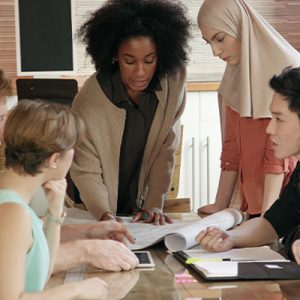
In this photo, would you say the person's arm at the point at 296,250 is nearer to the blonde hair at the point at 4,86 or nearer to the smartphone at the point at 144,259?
the smartphone at the point at 144,259

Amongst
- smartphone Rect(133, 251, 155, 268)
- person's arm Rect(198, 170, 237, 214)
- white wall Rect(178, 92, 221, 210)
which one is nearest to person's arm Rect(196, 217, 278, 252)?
smartphone Rect(133, 251, 155, 268)

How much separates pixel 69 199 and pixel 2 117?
100 centimetres

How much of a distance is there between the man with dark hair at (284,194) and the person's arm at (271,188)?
0.17 metres

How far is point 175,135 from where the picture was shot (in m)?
2.43

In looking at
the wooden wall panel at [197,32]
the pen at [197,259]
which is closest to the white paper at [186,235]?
the pen at [197,259]

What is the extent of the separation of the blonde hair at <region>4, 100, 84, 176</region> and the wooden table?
0.97 ft

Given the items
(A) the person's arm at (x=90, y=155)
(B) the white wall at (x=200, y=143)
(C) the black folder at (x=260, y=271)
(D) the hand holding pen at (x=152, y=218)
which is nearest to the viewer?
(C) the black folder at (x=260, y=271)

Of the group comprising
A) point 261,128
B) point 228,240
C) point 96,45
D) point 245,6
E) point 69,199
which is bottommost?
point 69,199

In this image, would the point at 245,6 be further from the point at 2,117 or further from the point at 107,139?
the point at 2,117

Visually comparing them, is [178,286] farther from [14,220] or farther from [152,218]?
[152,218]

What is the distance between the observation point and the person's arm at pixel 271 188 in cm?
208

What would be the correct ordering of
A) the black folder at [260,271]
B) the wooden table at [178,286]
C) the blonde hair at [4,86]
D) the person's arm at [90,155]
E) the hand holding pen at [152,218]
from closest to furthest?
the wooden table at [178,286]
the black folder at [260,271]
the blonde hair at [4,86]
the hand holding pen at [152,218]
the person's arm at [90,155]

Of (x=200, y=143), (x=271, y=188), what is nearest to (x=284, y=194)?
(x=271, y=188)

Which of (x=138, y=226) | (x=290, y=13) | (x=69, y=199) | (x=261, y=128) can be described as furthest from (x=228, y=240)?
(x=290, y=13)
